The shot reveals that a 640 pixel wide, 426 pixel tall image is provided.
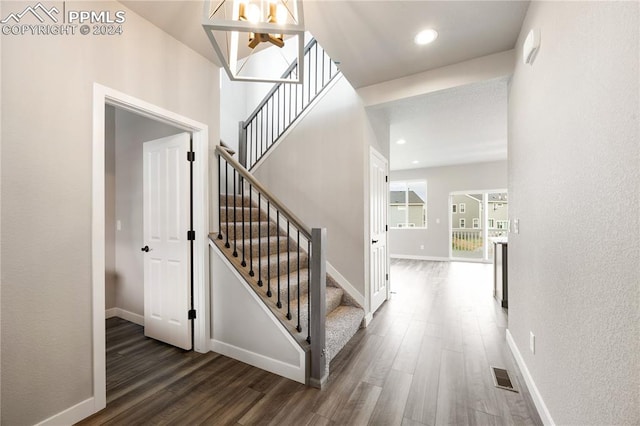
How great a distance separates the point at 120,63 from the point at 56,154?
31.5 inches

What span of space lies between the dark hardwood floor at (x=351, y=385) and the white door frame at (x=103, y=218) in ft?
0.93

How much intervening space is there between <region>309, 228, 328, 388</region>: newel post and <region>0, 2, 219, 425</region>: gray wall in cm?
147

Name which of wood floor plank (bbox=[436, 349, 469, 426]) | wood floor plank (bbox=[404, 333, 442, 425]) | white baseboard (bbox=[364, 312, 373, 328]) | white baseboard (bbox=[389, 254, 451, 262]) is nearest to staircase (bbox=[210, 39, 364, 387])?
white baseboard (bbox=[364, 312, 373, 328])

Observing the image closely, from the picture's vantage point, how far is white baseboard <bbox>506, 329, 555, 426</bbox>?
1490 mm

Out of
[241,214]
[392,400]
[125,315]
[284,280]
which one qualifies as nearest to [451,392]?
[392,400]

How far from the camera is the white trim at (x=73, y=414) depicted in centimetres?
146

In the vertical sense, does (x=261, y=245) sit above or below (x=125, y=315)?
above

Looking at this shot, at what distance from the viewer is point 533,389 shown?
1.72m

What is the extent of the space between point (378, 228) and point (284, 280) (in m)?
1.59

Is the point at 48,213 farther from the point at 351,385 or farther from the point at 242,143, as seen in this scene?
the point at 242,143

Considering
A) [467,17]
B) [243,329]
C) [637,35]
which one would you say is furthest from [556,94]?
[243,329]

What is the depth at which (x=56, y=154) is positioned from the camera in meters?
1.51

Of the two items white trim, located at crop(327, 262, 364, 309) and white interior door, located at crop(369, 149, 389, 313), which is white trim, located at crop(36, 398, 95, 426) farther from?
white interior door, located at crop(369, 149, 389, 313)

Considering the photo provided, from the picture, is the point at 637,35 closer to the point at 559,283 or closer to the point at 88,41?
the point at 559,283
